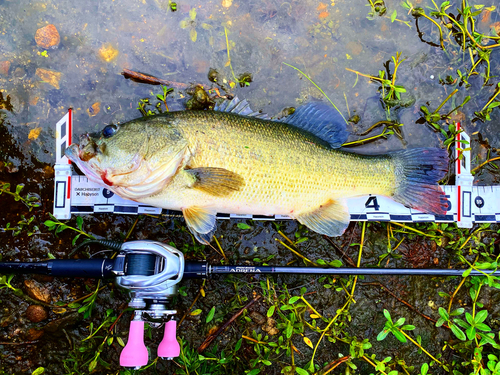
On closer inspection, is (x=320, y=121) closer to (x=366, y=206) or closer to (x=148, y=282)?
(x=366, y=206)

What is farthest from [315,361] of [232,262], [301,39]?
[301,39]

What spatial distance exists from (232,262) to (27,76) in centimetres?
226

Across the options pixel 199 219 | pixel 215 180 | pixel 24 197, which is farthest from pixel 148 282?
pixel 24 197

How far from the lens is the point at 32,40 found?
8.66ft

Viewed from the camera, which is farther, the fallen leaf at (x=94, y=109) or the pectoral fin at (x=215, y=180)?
the fallen leaf at (x=94, y=109)

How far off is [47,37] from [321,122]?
233 centimetres

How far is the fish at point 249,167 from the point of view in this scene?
6.88 feet

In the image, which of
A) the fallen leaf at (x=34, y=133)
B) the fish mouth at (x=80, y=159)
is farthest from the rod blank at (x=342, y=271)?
the fallen leaf at (x=34, y=133)

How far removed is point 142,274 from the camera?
2.08 metres

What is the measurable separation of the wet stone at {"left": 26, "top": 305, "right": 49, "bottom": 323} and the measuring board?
74 cm

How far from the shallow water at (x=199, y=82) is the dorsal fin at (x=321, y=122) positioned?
0.27 m

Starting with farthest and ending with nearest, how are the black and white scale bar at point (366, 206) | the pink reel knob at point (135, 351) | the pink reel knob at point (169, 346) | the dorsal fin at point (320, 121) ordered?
the black and white scale bar at point (366, 206) → the dorsal fin at point (320, 121) → the pink reel knob at point (169, 346) → the pink reel knob at point (135, 351)

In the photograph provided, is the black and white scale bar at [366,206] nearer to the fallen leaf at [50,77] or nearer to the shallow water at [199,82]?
the shallow water at [199,82]

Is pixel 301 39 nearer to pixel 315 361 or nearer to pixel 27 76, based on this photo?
pixel 27 76
